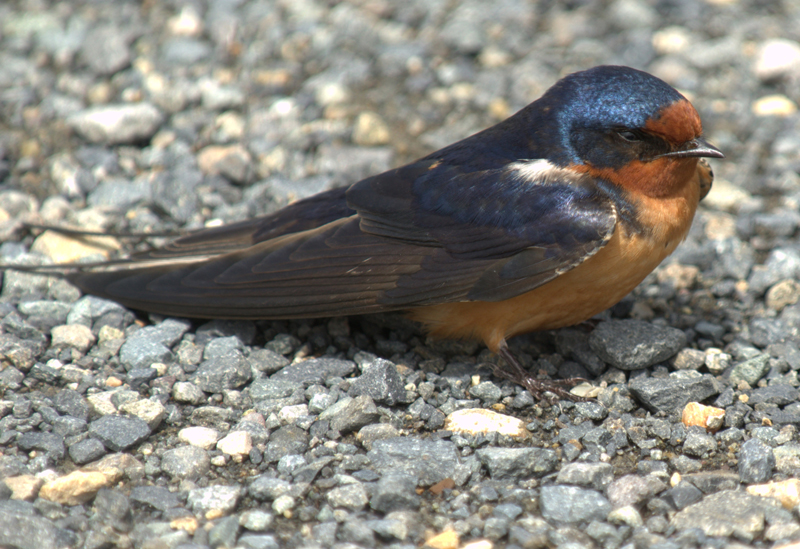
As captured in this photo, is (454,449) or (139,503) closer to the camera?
(139,503)

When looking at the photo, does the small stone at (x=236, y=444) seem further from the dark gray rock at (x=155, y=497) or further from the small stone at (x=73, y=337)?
the small stone at (x=73, y=337)

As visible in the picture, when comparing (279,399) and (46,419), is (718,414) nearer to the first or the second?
(279,399)

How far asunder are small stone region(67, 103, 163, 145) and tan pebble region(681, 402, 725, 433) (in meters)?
3.43

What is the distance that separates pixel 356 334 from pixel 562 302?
94 centimetres

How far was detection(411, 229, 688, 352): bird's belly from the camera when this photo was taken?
3.21 meters

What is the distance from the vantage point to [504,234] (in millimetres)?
3240

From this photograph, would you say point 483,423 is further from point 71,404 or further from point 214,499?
point 71,404

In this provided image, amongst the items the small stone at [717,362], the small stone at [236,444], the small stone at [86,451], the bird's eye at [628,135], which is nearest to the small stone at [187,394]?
the small stone at [236,444]

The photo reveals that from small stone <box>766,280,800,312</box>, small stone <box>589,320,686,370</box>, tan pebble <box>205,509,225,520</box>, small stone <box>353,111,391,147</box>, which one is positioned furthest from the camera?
small stone <box>353,111,391,147</box>

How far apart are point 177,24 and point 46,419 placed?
146 inches

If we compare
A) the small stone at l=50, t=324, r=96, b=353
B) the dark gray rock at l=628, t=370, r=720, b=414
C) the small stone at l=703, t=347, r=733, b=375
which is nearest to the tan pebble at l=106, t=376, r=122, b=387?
the small stone at l=50, t=324, r=96, b=353

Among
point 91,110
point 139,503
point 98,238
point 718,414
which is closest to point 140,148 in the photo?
point 91,110

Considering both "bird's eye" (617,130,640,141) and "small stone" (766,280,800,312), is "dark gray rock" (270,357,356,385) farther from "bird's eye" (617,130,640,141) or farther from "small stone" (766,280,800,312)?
"small stone" (766,280,800,312)

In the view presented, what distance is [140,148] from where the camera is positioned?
16.4ft
